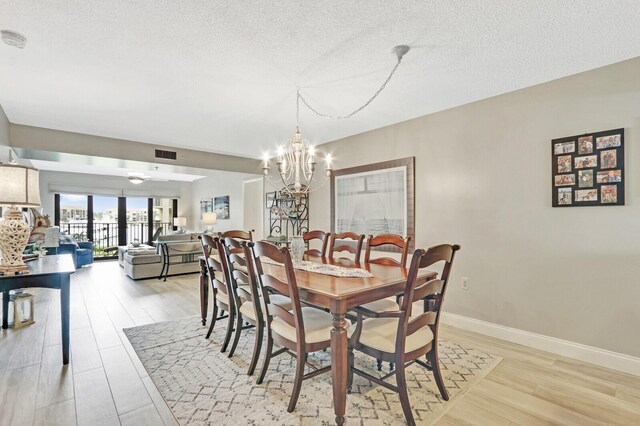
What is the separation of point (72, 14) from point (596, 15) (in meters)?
3.24

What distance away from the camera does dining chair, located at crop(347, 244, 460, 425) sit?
1.74 m

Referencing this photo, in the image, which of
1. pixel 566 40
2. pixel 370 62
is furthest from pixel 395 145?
pixel 566 40

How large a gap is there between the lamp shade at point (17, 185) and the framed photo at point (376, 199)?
11.4ft

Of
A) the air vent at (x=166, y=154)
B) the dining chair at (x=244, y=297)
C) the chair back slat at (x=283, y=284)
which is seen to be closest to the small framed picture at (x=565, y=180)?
the chair back slat at (x=283, y=284)

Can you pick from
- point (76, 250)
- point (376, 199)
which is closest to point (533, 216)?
point (376, 199)

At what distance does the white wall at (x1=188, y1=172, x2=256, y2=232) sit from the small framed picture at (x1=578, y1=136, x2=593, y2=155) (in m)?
5.81

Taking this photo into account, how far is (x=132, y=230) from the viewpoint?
9.78 m

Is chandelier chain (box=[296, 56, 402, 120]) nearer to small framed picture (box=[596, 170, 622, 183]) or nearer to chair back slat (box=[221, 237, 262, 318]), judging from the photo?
chair back slat (box=[221, 237, 262, 318])

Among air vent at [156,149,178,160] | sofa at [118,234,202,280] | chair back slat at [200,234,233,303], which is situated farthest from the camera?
sofa at [118,234,202,280]

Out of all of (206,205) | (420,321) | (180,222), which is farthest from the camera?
(180,222)

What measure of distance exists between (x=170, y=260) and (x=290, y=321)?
5060mm

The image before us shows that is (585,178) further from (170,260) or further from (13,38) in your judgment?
(170,260)

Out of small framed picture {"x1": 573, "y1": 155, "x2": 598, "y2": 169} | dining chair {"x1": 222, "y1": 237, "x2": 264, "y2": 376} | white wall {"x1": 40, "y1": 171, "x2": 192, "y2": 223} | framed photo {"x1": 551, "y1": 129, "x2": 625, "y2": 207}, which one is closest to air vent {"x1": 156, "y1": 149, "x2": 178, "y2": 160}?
dining chair {"x1": 222, "y1": 237, "x2": 264, "y2": 376}

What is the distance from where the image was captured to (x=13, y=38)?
2.09m
